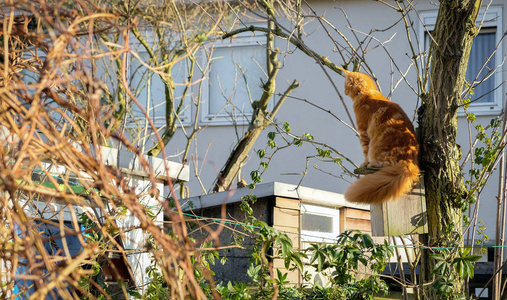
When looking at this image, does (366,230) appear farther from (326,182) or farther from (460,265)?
(460,265)

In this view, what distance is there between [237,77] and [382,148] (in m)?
5.75

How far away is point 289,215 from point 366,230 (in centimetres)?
129

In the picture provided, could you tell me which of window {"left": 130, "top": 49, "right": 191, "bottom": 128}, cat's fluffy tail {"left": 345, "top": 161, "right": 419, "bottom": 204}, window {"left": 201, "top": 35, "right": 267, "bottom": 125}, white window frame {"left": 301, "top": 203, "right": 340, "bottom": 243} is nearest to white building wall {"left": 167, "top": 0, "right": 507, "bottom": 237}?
window {"left": 201, "top": 35, "right": 267, "bottom": 125}

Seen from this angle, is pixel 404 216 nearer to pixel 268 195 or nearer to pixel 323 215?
pixel 268 195

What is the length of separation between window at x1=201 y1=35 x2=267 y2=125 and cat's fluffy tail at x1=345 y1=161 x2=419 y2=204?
538 cm

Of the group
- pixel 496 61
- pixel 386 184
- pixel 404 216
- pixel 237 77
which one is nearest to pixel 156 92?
pixel 237 77

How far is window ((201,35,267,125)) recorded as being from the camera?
27.9 feet

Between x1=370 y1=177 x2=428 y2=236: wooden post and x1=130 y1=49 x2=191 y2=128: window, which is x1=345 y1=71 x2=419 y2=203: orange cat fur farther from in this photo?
x1=130 y1=49 x2=191 y2=128: window

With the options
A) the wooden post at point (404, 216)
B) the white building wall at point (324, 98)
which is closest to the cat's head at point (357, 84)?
the wooden post at point (404, 216)

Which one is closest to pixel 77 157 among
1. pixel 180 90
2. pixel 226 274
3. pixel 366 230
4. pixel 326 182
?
pixel 226 274

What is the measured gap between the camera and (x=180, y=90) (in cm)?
880

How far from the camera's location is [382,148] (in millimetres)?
3133

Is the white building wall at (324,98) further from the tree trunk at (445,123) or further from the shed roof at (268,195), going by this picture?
the tree trunk at (445,123)

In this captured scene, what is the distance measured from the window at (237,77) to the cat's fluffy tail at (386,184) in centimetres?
538
